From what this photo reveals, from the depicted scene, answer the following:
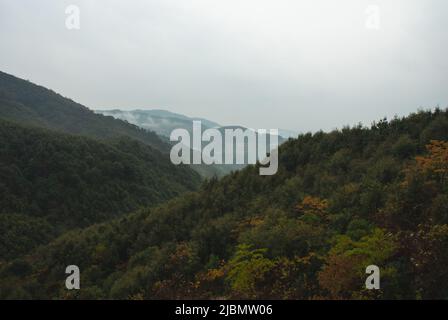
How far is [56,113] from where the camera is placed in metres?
134

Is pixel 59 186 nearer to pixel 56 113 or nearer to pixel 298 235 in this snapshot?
pixel 298 235

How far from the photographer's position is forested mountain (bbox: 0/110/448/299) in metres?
8.64

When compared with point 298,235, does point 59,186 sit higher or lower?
higher

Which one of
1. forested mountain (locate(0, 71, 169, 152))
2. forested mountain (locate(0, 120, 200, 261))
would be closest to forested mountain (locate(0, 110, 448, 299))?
forested mountain (locate(0, 120, 200, 261))

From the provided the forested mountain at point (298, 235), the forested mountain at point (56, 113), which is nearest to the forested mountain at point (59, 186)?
the forested mountain at point (298, 235)

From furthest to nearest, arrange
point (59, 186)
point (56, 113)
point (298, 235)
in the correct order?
1. point (56, 113)
2. point (59, 186)
3. point (298, 235)

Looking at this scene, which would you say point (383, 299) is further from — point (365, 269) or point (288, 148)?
point (288, 148)

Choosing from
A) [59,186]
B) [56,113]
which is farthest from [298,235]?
[56,113]

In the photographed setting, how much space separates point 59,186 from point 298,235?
35700mm

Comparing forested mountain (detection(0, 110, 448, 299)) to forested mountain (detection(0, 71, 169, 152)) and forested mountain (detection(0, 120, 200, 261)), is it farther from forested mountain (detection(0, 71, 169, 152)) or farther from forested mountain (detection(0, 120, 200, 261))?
forested mountain (detection(0, 71, 169, 152))

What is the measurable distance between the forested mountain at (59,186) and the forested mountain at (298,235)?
14.7 m

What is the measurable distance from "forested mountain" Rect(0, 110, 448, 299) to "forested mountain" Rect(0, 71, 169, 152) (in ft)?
327

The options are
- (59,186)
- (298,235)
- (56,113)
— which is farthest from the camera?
(56,113)
